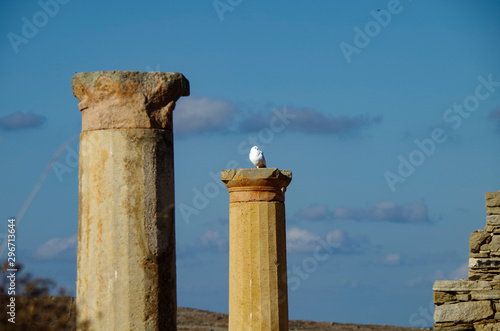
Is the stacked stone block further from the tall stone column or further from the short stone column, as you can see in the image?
the tall stone column

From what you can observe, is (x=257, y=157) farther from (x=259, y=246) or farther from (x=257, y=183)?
(x=259, y=246)

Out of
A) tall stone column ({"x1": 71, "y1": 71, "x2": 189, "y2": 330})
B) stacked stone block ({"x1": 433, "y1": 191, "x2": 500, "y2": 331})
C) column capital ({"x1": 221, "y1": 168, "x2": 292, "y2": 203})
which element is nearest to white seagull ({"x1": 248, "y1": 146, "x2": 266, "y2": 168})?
column capital ({"x1": 221, "y1": 168, "x2": 292, "y2": 203})

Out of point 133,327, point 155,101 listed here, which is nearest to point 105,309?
point 133,327

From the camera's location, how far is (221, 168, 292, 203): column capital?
10.5 m

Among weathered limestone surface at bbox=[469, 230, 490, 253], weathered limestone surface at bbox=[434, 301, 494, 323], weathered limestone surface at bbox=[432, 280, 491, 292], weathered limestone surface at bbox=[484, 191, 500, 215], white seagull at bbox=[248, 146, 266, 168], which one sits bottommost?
weathered limestone surface at bbox=[434, 301, 494, 323]

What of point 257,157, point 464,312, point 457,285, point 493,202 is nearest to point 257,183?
point 257,157

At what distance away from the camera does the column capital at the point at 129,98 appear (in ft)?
17.5

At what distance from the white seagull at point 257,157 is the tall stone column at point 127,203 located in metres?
5.21

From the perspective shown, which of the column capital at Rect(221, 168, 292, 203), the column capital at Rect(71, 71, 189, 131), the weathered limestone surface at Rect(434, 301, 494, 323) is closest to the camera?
the column capital at Rect(71, 71, 189, 131)

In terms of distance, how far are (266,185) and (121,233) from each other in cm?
545

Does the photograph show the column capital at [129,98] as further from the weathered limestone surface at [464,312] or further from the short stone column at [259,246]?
the weathered limestone surface at [464,312]

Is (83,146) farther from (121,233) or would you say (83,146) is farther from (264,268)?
(264,268)

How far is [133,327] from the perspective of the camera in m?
5.19

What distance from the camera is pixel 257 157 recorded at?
1066 centimetres
